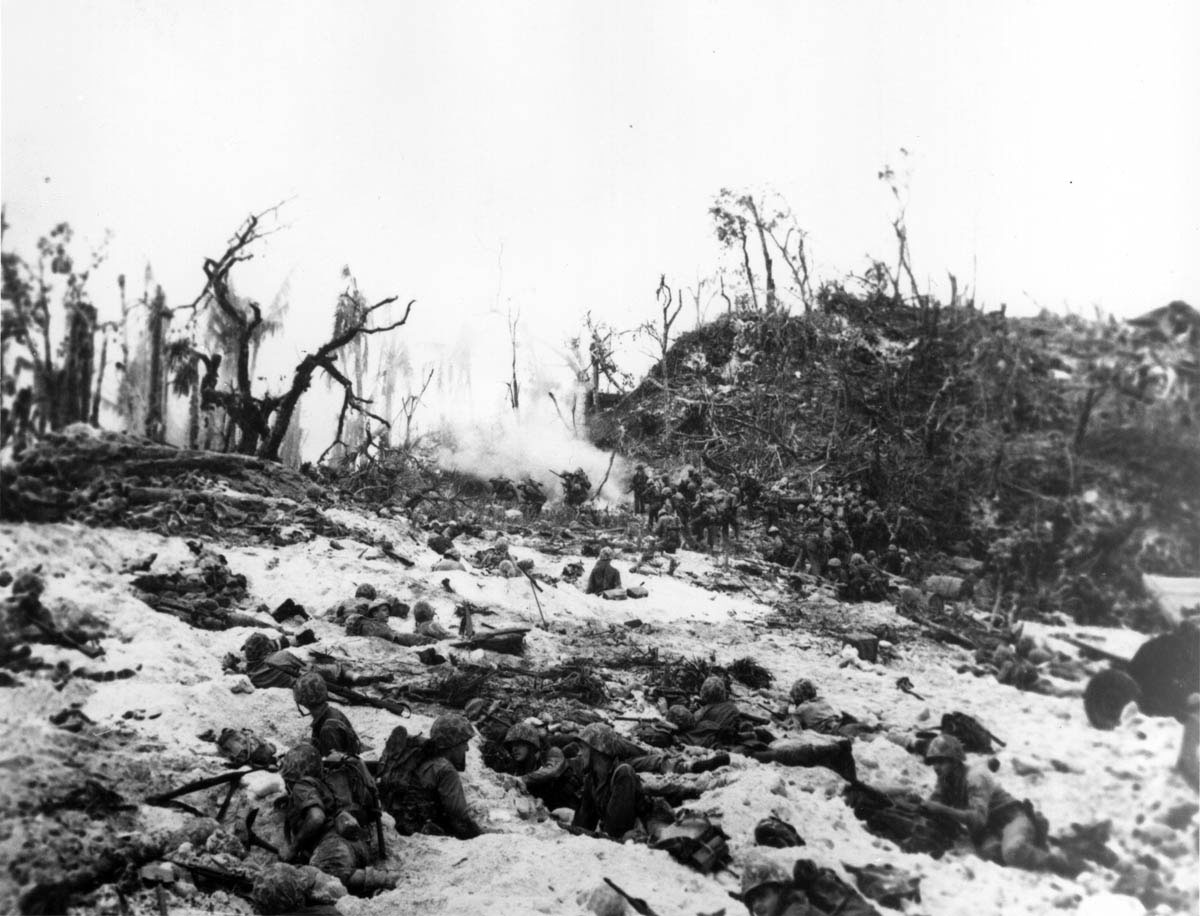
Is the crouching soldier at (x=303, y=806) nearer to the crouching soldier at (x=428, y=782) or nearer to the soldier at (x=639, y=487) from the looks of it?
the crouching soldier at (x=428, y=782)

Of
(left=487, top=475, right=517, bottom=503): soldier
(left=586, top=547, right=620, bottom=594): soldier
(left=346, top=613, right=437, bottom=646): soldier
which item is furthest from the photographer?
(left=487, top=475, right=517, bottom=503): soldier

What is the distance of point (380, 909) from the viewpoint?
2.96 m

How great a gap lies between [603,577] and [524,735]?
1.17 m

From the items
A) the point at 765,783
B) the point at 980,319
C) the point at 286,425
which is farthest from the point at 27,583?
the point at 980,319

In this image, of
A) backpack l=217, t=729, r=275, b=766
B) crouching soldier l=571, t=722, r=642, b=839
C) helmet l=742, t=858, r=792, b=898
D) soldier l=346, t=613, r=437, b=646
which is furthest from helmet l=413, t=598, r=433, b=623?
A: helmet l=742, t=858, r=792, b=898

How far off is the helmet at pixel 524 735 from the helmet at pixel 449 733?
19cm

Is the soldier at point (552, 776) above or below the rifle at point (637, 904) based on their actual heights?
above

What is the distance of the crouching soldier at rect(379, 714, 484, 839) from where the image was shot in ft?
10.8

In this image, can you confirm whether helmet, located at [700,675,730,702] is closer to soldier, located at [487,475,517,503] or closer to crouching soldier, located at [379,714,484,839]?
crouching soldier, located at [379,714,484,839]

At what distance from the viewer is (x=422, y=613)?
4254mm

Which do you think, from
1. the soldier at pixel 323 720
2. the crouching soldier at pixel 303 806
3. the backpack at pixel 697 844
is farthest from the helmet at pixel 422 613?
the backpack at pixel 697 844

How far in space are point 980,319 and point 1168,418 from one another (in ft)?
2.88

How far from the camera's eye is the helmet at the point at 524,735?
3561 mm

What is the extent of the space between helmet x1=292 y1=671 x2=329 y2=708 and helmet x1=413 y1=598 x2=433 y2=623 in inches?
26.2
